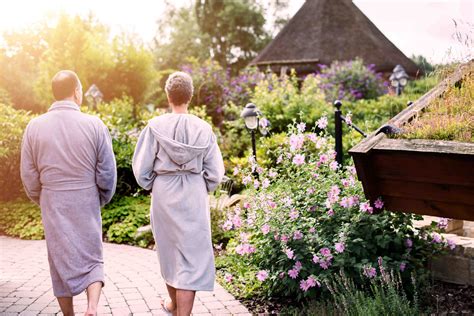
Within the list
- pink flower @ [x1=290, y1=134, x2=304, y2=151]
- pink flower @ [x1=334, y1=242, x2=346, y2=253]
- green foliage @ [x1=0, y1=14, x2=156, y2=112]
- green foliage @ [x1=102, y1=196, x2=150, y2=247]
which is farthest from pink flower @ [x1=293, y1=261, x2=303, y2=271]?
green foliage @ [x1=0, y1=14, x2=156, y2=112]

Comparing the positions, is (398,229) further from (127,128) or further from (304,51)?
(304,51)

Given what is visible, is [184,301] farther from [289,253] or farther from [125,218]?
[125,218]

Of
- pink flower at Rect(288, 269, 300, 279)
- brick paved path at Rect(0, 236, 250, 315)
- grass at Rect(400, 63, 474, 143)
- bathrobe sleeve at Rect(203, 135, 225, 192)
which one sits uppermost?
grass at Rect(400, 63, 474, 143)

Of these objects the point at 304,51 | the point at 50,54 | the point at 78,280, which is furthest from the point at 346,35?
the point at 78,280

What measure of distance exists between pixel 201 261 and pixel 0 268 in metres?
3.32

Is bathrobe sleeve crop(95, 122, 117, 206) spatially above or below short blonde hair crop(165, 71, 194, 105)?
below

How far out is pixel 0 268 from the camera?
6406mm

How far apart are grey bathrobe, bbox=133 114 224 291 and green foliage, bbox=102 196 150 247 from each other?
3446 mm

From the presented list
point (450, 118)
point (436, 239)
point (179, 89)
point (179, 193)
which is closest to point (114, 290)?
point (179, 193)

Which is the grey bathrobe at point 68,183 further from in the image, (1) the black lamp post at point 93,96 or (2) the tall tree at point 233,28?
(2) the tall tree at point 233,28

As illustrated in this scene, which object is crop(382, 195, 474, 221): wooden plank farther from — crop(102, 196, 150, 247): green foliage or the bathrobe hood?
crop(102, 196, 150, 247): green foliage

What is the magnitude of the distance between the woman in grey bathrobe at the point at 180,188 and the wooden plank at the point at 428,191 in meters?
1.23

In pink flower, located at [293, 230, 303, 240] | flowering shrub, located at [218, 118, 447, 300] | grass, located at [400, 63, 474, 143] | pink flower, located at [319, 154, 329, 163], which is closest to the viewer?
grass, located at [400, 63, 474, 143]

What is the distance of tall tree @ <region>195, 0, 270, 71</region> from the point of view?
3612 centimetres
